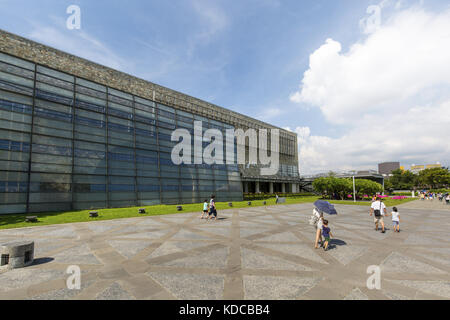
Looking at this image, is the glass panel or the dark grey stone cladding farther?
the glass panel

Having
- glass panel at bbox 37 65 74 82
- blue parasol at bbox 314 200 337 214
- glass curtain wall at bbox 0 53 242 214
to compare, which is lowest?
blue parasol at bbox 314 200 337 214

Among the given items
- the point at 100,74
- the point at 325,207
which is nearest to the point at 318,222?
the point at 325,207

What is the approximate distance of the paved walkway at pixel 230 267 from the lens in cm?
462

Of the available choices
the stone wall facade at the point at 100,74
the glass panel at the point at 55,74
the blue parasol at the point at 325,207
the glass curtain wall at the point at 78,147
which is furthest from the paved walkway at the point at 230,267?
the stone wall facade at the point at 100,74

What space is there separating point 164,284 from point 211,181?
102ft

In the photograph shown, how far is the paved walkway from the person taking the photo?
4.62 m

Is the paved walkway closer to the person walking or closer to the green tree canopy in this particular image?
the person walking

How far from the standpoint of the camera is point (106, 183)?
966 inches

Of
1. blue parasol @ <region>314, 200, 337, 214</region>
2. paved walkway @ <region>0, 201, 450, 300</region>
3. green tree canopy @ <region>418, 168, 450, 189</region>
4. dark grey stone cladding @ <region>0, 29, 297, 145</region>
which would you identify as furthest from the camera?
green tree canopy @ <region>418, 168, 450, 189</region>

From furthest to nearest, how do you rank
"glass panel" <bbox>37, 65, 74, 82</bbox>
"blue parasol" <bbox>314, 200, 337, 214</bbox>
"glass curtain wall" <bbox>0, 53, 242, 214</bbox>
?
"glass panel" <bbox>37, 65, 74, 82</bbox>, "glass curtain wall" <bbox>0, 53, 242, 214</bbox>, "blue parasol" <bbox>314, 200, 337, 214</bbox>

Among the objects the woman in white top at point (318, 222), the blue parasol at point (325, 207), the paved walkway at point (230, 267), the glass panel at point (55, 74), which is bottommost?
the paved walkway at point (230, 267)

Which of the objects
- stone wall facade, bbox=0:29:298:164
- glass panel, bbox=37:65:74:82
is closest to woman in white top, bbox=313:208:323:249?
glass panel, bbox=37:65:74:82

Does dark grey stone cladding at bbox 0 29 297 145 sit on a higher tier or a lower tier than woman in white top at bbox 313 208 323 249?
higher

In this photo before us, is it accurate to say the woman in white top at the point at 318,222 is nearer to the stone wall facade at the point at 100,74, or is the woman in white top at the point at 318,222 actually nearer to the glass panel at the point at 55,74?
the glass panel at the point at 55,74
